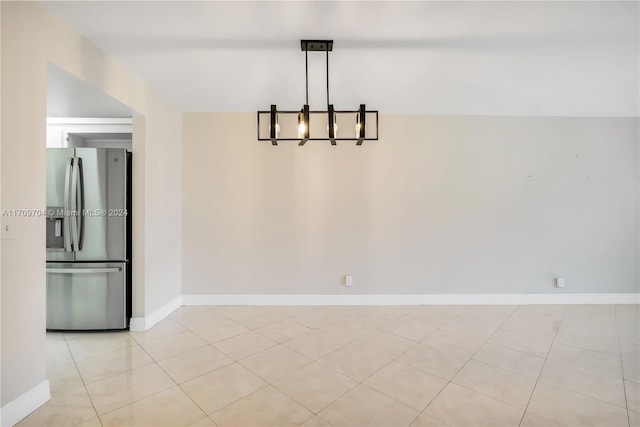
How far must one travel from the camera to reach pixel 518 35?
209 cm

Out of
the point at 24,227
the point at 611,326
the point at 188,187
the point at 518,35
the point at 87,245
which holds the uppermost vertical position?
the point at 518,35

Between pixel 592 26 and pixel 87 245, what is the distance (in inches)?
187

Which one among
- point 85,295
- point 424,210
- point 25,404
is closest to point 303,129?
point 424,210

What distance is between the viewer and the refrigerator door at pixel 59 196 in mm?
2693

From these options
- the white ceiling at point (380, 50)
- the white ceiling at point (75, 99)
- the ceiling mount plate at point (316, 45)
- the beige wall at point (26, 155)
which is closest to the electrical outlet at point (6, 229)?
the beige wall at point (26, 155)

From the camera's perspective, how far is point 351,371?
7.09 ft

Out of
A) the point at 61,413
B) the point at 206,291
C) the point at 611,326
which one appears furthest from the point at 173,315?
the point at 611,326

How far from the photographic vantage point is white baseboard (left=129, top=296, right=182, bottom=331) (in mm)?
2902

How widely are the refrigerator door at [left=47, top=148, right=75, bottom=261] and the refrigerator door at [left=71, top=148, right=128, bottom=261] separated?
6 cm

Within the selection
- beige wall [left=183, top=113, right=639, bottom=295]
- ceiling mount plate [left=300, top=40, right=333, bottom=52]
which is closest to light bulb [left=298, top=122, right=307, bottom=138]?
ceiling mount plate [left=300, top=40, right=333, bottom=52]

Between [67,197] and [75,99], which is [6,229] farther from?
[75,99]

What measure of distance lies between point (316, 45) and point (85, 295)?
3.29 m

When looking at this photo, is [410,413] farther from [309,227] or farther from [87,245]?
[87,245]

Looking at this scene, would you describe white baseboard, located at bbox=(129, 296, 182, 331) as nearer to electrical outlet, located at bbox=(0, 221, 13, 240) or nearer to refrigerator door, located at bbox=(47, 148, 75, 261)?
refrigerator door, located at bbox=(47, 148, 75, 261)
